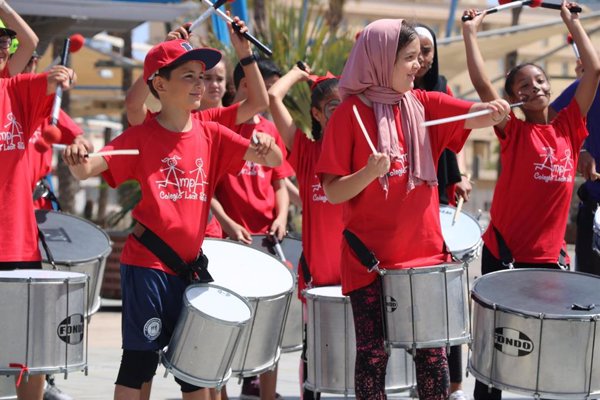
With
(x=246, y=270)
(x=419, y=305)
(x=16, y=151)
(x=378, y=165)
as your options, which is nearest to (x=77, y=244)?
(x=16, y=151)

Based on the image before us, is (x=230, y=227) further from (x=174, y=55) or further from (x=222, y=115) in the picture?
(x=174, y=55)

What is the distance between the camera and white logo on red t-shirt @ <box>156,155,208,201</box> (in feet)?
16.6

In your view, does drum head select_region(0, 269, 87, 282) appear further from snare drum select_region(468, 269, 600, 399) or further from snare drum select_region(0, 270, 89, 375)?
snare drum select_region(468, 269, 600, 399)

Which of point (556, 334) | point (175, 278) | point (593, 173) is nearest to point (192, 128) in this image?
point (175, 278)

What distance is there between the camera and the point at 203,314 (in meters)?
4.84

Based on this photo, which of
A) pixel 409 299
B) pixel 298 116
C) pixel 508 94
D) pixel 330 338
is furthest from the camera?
pixel 298 116

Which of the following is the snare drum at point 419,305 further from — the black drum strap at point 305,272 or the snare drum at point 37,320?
the black drum strap at point 305,272

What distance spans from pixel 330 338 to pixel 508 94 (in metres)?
1.55

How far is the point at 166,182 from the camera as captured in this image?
5.05 m

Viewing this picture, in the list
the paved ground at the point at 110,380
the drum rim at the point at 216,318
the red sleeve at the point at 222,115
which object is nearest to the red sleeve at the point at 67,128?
the red sleeve at the point at 222,115

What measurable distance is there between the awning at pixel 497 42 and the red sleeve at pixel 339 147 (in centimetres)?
1094

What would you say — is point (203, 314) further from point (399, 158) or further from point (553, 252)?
point (553, 252)

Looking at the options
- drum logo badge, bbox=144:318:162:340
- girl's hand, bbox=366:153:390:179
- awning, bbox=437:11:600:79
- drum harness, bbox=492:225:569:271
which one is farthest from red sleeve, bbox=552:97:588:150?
awning, bbox=437:11:600:79

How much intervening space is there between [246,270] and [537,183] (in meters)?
1.48
